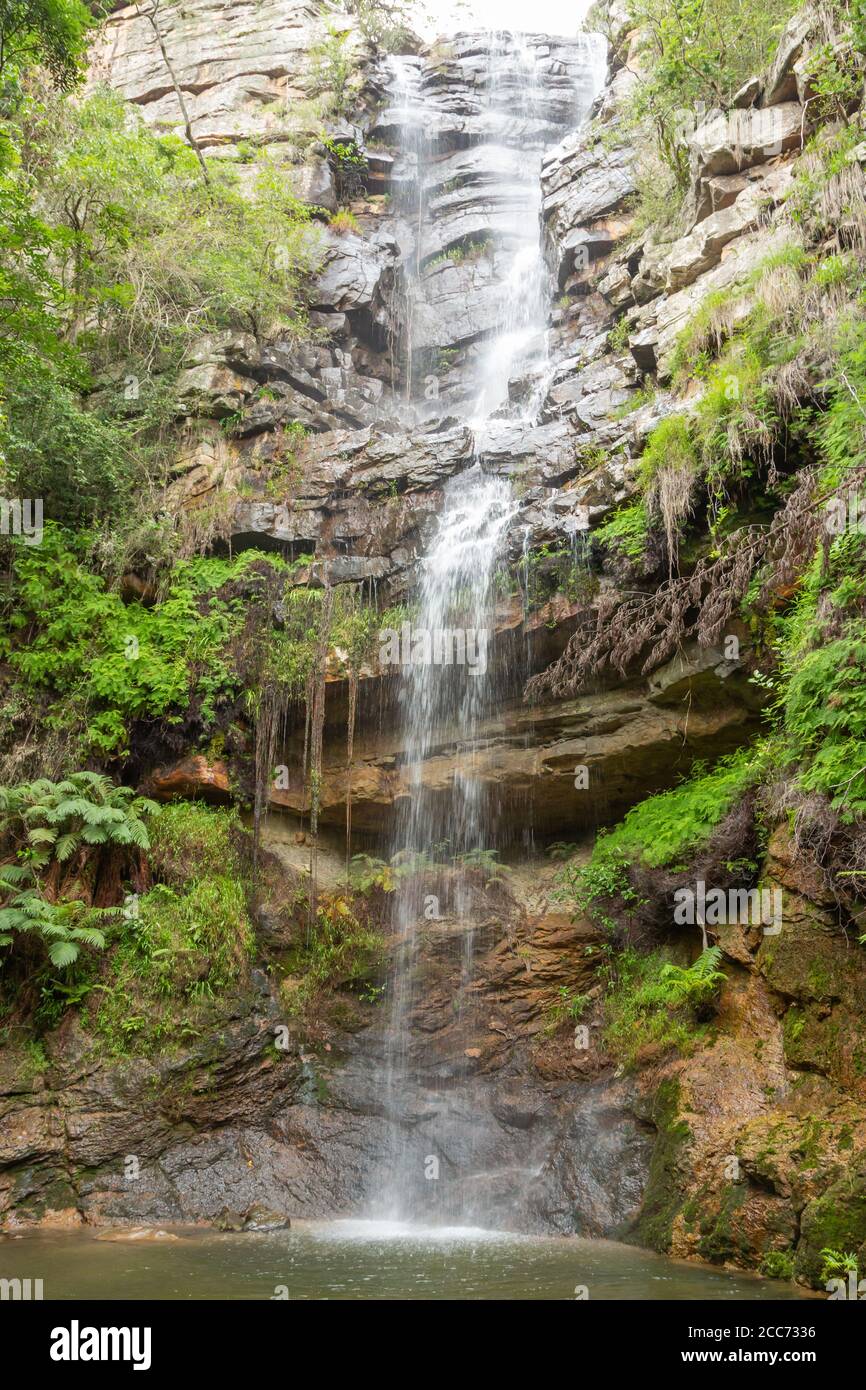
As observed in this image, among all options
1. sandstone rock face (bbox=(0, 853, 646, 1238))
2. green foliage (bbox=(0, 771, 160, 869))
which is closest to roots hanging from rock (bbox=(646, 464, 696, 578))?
sandstone rock face (bbox=(0, 853, 646, 1238))

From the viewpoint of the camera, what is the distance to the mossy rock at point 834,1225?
5684 mm

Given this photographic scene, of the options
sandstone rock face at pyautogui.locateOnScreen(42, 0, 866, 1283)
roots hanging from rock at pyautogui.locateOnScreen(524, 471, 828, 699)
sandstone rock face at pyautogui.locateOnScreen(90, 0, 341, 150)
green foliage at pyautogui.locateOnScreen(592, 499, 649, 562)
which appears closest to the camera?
sandstone rock face at pyautogui.locateOnScreen(42, 0, 866, 1283)

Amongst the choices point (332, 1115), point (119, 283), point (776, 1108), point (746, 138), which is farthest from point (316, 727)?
point (746, 138)

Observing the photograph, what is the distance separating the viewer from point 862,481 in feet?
24.8

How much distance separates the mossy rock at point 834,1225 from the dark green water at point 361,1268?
0.22 metres

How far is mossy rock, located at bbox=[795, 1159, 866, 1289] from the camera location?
18.6ft

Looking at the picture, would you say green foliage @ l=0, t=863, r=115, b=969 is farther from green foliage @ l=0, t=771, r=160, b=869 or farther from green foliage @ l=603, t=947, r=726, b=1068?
green foliage @ l=603, t=947, r=726, b=1068

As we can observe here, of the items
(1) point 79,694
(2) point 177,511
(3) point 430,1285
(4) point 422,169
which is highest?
(4) point 422,169

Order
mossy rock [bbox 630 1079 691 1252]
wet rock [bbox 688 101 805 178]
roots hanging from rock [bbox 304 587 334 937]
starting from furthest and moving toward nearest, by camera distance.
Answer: wet rock [bbox 688 101 805 178] → roots hanging from rock [bbox 304 587 334 937] → mossy rock [bbox 630 1079 691 1252]

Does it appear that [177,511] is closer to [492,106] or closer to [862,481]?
[862,481]

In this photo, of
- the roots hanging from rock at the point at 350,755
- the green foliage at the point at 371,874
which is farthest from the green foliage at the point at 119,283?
the green foliage at the point at 371,874

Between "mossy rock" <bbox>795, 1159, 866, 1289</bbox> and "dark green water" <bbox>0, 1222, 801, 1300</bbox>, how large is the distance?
218 mm
